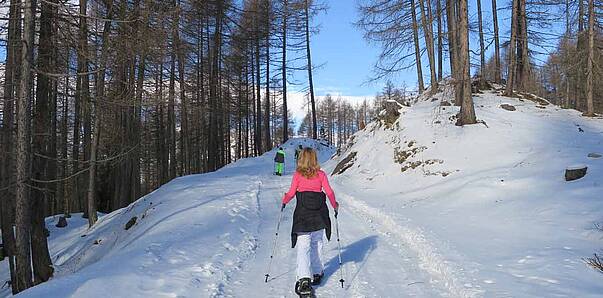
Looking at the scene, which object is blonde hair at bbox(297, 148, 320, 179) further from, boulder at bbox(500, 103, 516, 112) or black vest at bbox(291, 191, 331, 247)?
boulder at bbox(500, 103, 516, 112)

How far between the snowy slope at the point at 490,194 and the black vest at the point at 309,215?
69.0 inches

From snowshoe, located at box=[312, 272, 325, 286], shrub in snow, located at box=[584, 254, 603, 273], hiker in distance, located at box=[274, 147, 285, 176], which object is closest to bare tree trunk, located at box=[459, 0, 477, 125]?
hiker in distance, located at box=[274, 147, 285, 176]

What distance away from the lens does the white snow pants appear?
5465 mm

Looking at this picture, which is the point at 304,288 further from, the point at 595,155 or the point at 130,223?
the point at 595,155

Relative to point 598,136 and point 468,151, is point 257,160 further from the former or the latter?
point 598,136

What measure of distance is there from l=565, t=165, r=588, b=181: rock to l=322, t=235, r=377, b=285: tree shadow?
5283mm

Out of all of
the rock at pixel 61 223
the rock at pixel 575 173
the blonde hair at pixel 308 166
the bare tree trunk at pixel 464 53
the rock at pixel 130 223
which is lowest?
the rock at pixel 61 223

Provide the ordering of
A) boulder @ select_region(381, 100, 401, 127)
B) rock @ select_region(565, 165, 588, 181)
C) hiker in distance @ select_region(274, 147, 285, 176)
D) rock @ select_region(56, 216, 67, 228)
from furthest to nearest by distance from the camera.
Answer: hiker in distance @ select_region(274, 147, 285, 176) → rock @ select_region(56, 216, 67, 228) → boulder @ select_region(381, 100, 401, 127) → rock @ select_region(565, 165, 588, 181)

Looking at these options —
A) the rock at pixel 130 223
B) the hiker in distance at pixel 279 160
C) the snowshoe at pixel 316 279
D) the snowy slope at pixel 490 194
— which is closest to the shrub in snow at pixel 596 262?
the snowy slope at pixel 490 194

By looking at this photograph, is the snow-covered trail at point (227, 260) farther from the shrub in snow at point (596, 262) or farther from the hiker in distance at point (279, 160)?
the hiker in distance at point (279, 160)

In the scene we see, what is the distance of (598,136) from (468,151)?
4.38m

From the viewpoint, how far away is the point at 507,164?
12.6m

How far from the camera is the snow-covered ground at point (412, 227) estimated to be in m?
5.55

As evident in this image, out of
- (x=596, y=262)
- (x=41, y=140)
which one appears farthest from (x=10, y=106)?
(x=596, y=262)
